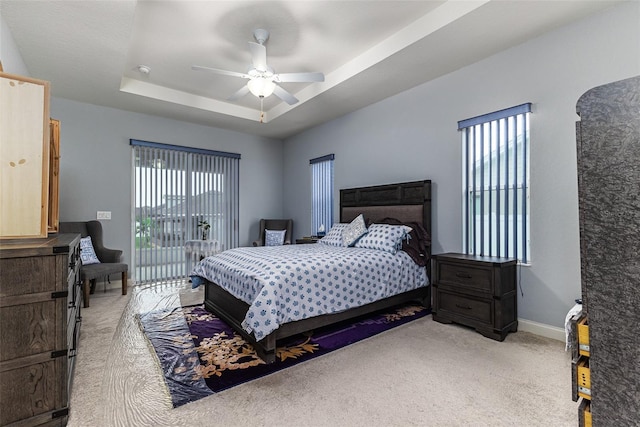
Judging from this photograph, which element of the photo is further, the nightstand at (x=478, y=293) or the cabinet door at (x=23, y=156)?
the nightstand at (x=478, y=293)

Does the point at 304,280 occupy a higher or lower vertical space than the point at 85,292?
higher

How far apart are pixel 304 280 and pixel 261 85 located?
204cm

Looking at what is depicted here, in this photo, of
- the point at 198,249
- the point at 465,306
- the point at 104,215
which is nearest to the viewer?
the point at 465,306

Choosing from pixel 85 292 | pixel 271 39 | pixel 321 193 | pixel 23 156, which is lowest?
pixel 85 292

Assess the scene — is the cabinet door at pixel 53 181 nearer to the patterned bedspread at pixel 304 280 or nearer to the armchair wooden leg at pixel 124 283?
the patterned bedspread at pixel 304 280

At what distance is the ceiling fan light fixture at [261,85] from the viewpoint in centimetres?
312

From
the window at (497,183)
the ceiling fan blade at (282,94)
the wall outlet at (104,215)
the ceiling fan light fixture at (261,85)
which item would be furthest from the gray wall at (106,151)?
the window at (497,183)

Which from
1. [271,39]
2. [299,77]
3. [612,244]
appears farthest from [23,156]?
[612,244]

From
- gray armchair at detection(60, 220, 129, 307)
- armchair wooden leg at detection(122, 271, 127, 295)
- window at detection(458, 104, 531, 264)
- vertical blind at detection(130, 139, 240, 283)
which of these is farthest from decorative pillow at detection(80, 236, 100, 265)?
window at detection(458, 104, 531, 264)

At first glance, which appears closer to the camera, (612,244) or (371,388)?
(612,244)

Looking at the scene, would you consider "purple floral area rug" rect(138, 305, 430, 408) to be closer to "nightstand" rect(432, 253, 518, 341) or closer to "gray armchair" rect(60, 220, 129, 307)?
"nightstand" rect(432, 253, 518, 341)

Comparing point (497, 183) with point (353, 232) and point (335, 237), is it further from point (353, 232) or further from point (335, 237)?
point (335, 237)

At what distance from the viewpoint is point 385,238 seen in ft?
11.8

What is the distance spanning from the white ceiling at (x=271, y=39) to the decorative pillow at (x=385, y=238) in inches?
74.0
